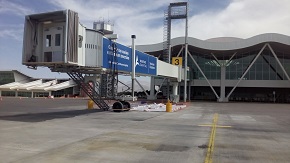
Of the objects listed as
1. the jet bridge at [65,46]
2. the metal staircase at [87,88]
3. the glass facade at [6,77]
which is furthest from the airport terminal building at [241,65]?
the glass facade at [6,77]

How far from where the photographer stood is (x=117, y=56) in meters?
26.0

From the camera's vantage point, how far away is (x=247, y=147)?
11188 millimetres

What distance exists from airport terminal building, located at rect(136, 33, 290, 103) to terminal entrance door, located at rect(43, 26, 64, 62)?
1628 inches

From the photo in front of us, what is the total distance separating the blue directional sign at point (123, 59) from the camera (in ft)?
78.4

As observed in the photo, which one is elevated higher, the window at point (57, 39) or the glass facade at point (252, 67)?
the glass facade at point (252, 67)

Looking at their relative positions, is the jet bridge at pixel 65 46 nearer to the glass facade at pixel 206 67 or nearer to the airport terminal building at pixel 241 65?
the airport terminal building at pixel 241 65

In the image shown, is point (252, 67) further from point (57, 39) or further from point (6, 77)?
point (6, 77)

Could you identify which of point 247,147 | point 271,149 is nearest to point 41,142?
point 247,147

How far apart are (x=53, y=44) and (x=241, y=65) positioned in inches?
2092

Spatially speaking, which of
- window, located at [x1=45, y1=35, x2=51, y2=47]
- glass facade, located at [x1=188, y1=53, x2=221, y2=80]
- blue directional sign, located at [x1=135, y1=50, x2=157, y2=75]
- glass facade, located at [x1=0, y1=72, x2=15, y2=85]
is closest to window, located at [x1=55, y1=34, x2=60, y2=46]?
window, located at [x1=45, y1=35, x2=51, y2=47]

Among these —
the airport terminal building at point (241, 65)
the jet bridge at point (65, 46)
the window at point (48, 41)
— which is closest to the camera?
the jet bridge at point (65, 46)

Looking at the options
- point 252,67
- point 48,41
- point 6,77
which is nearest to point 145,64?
point 48,41

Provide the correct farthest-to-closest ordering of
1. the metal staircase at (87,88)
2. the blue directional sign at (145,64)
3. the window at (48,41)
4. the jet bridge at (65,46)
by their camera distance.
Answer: the blue directional sign at (145,64)
the metal staircase at (87,88)
the window at (48,41)
the jet bridge at (65,46)

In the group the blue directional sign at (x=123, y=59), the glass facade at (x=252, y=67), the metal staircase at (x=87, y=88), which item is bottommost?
the metal staircase at (x=87, y=88)
